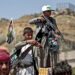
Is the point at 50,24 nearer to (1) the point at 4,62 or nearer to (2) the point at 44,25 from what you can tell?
(2) the point at 44,25

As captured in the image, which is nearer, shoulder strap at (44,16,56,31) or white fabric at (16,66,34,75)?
white fabric at (16,66,34,75)

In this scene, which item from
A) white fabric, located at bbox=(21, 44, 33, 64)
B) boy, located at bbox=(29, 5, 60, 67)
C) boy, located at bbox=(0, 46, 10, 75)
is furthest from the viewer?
boy, located at bbox=(29, 5, 60, 67)

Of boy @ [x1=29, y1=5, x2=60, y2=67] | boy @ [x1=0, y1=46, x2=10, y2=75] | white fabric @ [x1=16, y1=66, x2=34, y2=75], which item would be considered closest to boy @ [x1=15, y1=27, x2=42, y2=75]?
white fabric @ [x1=16, y1=66, x2=34, y2=75]

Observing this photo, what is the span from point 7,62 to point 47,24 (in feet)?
16.0

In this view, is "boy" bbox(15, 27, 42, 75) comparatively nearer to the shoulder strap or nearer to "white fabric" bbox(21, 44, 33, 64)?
"white fabric" bbox(21, 44, 33, 64)

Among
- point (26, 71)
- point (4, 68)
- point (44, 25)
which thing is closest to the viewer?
point (4, 68)

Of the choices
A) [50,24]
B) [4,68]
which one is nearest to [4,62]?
[4,68]

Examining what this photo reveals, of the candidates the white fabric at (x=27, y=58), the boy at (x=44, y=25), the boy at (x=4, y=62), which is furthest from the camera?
the boy at (x=44, y=25)

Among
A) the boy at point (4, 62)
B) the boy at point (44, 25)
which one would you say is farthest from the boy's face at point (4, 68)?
the boy at point (44, 25)

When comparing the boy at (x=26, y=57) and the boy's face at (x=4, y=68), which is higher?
the boy's face at (x=4, y=68)

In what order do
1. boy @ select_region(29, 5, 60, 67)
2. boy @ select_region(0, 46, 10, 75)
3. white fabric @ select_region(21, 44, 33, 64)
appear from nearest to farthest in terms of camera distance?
boy @ select_region(0, 46, 10, 75) < white fabric @ select_region(21, 44, 33, 64) < boy @ select_region(29, 5, 60, 67)

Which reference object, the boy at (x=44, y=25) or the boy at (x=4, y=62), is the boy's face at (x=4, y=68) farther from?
the boy at (x=44, y=25)

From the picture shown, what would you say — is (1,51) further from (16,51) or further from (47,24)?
(47,24)

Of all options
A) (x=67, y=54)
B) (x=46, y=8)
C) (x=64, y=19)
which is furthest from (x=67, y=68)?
(x=64, y=19)
